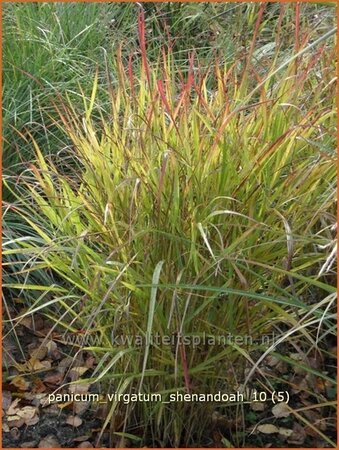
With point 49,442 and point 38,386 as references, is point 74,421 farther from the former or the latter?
point 38,386

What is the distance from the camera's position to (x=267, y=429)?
190cm

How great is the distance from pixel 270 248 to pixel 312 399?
589 mm

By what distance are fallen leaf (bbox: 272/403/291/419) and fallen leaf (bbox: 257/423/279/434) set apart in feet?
0.10

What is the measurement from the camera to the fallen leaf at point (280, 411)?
1927 mm

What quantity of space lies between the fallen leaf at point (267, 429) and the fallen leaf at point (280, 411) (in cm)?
3

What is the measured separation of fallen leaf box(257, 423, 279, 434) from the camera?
190cm

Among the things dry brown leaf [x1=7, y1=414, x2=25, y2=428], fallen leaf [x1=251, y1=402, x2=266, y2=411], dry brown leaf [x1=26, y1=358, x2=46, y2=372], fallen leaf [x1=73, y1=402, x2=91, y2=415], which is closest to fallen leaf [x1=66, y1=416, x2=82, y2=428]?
fallen leaf [x1=73, y1=402, x2=91, y2=415]

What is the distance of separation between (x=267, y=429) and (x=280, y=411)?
7 cm

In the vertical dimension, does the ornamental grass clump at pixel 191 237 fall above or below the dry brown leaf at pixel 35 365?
above

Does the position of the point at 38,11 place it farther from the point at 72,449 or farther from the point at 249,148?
the point at 72,449

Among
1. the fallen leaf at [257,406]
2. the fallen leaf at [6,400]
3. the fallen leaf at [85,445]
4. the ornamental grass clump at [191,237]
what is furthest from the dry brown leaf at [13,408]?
the fallen leaf at [257,406]

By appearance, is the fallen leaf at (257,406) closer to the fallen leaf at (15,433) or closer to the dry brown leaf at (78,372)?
the dry brown leaf at (78,372)

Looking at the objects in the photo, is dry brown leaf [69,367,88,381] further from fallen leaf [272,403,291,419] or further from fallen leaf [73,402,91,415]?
fallen leaf [272,403,291,419]

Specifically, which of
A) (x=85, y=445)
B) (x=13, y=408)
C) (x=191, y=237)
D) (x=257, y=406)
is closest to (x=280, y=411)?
(x=257, y=406)
